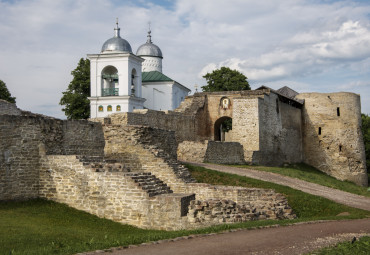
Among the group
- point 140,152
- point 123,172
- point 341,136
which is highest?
point 341,136

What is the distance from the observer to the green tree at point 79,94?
171 feet

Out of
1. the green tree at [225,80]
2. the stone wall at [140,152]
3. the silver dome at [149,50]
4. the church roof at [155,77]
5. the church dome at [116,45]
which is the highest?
the silver dome at [149,50]

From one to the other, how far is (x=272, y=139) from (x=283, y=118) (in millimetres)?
3037

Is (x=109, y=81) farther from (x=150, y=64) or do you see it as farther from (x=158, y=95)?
(x=150, y=64)

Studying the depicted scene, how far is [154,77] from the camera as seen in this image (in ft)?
233

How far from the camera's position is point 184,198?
42.8 ft

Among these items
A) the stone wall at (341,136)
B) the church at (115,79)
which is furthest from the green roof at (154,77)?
the stone wall at (341,136)

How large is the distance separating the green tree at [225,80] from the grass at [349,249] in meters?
43.9

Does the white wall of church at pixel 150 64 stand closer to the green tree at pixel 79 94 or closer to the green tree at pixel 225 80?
the green tree at pixel 79 94

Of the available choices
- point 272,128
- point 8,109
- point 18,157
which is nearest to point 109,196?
point 18,157

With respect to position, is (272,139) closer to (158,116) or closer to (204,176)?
(158,116)

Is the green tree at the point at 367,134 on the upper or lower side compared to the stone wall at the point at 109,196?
upper

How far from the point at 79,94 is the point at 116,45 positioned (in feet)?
31.8

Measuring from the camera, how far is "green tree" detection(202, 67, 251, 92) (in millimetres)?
53969
